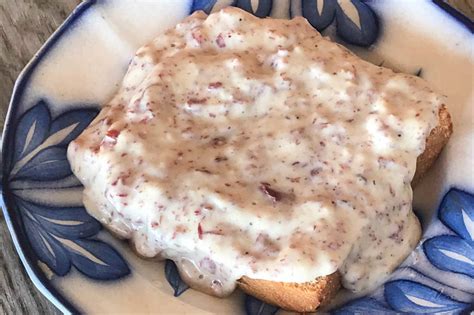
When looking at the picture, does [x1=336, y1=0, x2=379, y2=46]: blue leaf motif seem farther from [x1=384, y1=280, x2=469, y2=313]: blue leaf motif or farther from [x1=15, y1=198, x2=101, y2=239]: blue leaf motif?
[x1=15, y1=198, x2=101, y2=239]: blue leaf motif

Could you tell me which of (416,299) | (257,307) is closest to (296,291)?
(257,307)

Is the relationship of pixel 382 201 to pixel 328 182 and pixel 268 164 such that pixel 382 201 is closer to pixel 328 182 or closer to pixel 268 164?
pixel 328 182

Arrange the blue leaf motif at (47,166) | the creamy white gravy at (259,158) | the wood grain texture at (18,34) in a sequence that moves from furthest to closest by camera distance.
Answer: the wood grain texture at (18,34) < the blue leaf motif at (47,166) < the creamy white gravy at (259,158)

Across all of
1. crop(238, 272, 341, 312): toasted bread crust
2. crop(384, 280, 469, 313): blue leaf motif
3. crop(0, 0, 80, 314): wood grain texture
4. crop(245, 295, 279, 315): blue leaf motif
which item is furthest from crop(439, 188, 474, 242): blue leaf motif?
crop(0, 0, 80, 314): wood grain texture

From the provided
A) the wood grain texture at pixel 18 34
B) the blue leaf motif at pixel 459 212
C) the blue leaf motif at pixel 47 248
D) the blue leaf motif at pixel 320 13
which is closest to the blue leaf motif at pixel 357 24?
the blue leaf motif at pixel 320 13

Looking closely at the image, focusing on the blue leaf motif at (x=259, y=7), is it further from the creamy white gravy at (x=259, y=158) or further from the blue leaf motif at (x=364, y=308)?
the blue leaf motif at (x=364, y=308)

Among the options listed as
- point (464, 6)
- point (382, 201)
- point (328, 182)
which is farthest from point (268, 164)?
point (464, 6)
